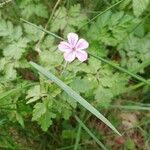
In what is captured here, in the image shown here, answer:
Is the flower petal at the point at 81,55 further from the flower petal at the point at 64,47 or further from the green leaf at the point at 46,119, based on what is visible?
the green leaf at the point at 46,119

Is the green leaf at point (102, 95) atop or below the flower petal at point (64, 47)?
below

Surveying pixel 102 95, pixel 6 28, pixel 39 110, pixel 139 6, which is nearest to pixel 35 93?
pixel 39 110

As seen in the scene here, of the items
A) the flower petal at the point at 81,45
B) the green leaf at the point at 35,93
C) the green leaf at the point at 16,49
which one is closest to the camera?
the green leaf at the point at 35,93

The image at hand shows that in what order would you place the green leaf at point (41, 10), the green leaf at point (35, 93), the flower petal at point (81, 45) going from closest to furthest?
the green leaf at point (35, 93)
the flower petal at point (81, 45)
the green leaf at point (41, 10)

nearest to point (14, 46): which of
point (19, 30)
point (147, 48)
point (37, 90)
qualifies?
point (19, 30)

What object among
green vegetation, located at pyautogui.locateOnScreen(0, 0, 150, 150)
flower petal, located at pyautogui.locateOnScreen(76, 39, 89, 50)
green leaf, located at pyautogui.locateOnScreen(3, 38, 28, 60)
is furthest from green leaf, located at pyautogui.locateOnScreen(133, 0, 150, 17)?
green leaf, located at pyautogui.locateOnScreen(3, 38, 28, 60)

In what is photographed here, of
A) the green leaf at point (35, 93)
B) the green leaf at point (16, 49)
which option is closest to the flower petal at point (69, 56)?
the green leaf at point (35, 93)

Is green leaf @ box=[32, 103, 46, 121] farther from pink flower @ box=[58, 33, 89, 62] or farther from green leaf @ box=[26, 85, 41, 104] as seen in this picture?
pink flower @ box=[58, 33, 89, 62]

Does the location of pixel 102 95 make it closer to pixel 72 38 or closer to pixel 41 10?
pixel 72 38
